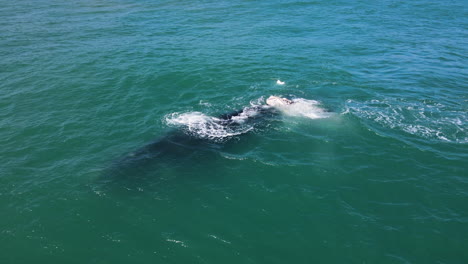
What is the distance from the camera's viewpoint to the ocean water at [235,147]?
108ft

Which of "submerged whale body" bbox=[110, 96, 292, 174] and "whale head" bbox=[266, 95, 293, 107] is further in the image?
"whale head" bbox=[266, 95, 293, 107]

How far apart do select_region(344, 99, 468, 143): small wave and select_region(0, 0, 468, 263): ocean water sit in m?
0.33

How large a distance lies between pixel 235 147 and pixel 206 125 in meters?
7.54

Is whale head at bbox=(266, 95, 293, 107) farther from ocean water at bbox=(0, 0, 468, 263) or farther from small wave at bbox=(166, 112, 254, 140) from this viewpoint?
small wave at bbox=(166, 112, 254, 140)

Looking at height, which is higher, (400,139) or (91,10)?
(91,10)

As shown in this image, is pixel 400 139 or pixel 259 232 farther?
pixel 400 139

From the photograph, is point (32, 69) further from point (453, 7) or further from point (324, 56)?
point (453, 7)

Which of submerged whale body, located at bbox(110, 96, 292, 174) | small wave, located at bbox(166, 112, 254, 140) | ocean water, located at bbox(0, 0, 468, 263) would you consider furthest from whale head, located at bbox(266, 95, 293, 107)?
small wave, located at bbox(166, 112, 254, 140)

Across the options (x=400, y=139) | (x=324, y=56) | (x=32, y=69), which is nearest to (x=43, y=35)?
(x=32, y=69)

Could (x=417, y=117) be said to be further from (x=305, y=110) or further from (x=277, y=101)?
(x=277, y=101)

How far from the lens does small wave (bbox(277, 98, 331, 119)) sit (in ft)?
178

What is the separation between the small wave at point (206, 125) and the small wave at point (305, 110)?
705 centimetres

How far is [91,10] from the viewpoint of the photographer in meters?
115

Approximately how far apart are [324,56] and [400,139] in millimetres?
34277
